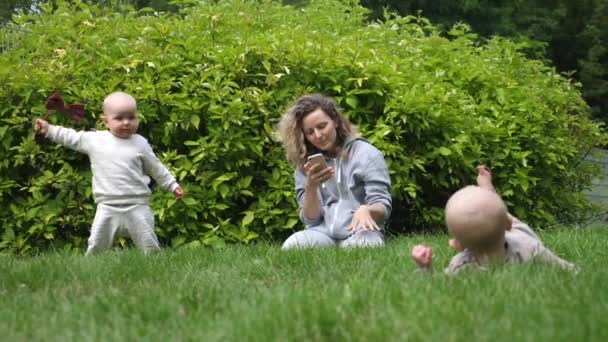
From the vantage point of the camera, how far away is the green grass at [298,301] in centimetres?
227

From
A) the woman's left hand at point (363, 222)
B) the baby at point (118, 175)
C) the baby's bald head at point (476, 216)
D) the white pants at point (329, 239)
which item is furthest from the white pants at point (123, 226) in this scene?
the baby's bald head at point (476, 216)

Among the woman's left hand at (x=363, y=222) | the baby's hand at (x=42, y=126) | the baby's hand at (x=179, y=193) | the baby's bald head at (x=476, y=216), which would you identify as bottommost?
the woman's left hand at (x=363, y=222)

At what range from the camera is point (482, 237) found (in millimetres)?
3129

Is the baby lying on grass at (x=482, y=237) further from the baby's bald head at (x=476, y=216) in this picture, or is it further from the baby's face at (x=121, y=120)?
the baby's face at (x=121, y=120)

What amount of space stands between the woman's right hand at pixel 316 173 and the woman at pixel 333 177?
1 cm

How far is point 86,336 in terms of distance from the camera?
235 centimetres

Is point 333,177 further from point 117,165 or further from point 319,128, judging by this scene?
point 117,165

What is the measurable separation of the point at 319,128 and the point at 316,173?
390mm

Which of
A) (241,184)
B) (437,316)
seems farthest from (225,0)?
(437,316)

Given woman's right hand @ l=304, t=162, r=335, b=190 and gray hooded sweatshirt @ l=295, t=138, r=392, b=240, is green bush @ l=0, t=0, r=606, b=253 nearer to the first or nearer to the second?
gray hooded sweatshirt @ l=295, t=138, r=392, b=240

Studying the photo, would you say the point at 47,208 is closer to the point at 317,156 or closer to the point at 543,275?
the point at 317,156

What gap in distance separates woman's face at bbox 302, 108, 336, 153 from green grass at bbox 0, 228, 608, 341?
1.28m

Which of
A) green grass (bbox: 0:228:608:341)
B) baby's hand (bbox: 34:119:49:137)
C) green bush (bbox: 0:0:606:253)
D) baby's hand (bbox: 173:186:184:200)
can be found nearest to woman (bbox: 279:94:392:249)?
green bush (bbox: 0:0:606:253)

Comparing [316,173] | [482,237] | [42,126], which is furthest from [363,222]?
[42,126]
